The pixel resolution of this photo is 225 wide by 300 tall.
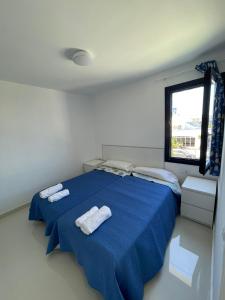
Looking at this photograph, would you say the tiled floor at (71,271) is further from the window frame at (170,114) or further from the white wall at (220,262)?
the window frame at (170,114)

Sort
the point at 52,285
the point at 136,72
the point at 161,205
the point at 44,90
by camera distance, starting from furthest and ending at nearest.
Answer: the point at 44,90
the point at 136,72
the point at 161,205
the point at 52,285

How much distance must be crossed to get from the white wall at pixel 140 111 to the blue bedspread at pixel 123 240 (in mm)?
1118

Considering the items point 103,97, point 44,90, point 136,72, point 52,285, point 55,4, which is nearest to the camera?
point 55,4

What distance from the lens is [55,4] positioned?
3.30 ft

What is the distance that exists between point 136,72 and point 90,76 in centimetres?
80

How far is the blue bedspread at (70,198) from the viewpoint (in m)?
1.80

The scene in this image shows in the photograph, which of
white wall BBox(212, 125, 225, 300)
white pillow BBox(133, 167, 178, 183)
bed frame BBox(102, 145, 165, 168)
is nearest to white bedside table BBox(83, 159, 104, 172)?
bed frame BBox(102, 145, 165, 168)

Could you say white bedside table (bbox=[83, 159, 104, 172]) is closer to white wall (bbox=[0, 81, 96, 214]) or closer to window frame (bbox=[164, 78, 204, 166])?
white wall (bbox=[0, 81, 96, 214])

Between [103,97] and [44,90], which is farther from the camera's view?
[103,97]

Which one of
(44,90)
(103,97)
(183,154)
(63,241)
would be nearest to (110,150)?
(103,97)

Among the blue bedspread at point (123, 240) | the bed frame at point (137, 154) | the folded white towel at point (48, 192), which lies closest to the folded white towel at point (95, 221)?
the blue bedspread at point (123, 240)

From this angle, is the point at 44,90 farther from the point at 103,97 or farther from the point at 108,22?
the point at 108,22

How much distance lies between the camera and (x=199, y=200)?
6.52ft

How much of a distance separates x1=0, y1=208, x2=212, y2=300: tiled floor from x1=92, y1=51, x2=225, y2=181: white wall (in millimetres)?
1126
